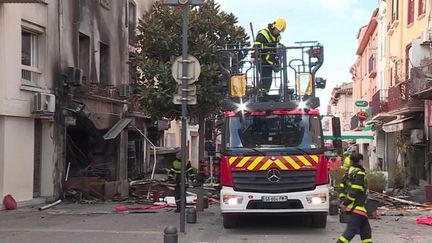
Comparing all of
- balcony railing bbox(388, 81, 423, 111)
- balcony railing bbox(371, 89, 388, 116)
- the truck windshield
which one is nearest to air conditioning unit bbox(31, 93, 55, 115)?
the truck windshield

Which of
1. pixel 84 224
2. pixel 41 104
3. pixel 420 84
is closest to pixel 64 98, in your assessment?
pixel 41 104

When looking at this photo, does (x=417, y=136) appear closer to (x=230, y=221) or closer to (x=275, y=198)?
(x=230, y=221)

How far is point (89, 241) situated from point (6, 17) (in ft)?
26.0

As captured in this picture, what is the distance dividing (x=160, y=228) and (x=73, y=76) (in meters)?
7.93

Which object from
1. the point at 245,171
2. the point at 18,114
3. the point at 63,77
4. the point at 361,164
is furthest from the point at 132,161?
the point at 361,164

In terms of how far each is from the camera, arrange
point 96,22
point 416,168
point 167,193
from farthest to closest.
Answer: point 416,168 → point 96,22 → point 167,193

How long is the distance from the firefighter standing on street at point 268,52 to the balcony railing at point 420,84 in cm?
693

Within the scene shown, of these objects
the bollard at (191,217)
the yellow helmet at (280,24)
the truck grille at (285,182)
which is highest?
the yellow helmet at (280,24)

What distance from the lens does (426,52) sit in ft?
71.6

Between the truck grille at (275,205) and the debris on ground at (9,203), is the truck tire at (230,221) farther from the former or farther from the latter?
the debris on ground at (9,203)

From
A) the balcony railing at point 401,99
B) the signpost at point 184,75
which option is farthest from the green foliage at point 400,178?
the signpost at point 184,75

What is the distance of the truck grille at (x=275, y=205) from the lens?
11484 millimetres

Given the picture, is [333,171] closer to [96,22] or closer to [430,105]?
[430,105]

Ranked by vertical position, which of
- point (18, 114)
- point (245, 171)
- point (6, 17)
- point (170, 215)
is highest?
point (6, 17)
